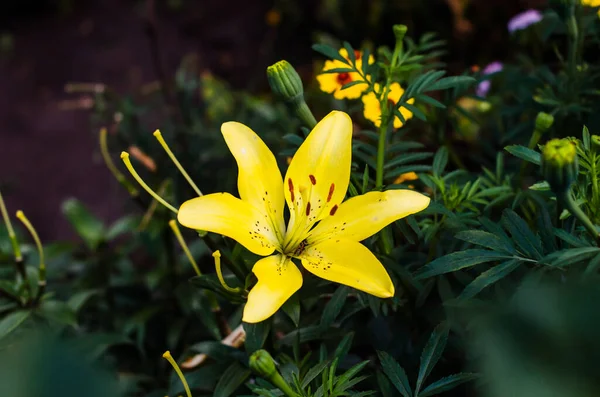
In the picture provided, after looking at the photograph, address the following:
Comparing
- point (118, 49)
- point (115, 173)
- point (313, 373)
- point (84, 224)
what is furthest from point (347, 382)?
point (118, 49)

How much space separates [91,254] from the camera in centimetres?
142

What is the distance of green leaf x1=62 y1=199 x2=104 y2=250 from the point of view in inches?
56.3

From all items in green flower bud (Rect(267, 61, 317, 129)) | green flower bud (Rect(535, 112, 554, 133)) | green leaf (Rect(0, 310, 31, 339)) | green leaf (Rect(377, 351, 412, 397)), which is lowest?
green leaf (Rect(0, 310, 31, 339))

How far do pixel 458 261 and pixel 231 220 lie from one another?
250 mm

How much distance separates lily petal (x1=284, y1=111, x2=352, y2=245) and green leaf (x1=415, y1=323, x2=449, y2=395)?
0.60 feet

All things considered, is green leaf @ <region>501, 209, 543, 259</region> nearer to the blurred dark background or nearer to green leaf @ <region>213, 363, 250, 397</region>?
green leaf @ <region>213, 363, 250, 397</region>

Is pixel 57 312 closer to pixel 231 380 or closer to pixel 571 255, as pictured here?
pixel 231 380

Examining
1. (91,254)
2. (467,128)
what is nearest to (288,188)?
(91,254)

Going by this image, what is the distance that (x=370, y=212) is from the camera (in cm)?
74

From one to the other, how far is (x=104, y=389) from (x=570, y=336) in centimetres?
30

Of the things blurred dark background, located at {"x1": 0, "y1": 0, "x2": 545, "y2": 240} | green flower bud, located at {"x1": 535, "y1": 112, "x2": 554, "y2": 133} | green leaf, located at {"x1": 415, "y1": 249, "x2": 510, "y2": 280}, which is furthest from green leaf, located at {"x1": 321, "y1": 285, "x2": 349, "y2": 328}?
blurred dark background, located at {"x1": 0, "y1": 0, "x2": 545, "y2": 240}

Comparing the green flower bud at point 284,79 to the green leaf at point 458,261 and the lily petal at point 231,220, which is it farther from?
the green leaf at point 458,261

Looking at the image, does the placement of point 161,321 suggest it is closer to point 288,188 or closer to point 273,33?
point 288,188

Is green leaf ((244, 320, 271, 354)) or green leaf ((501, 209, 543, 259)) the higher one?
green leaf ((501, 209, 543, 259))
